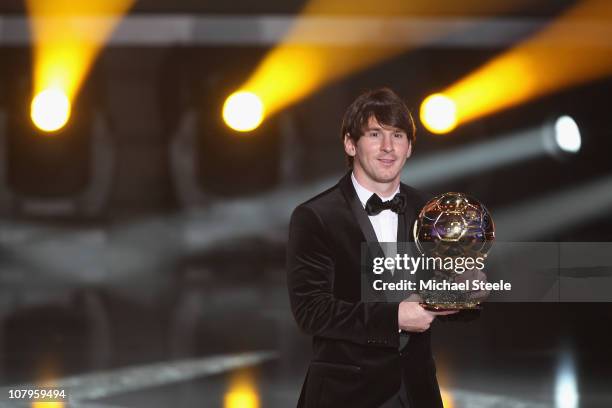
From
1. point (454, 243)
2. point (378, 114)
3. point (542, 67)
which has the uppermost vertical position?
point (542, 67)

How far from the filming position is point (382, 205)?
1564mm

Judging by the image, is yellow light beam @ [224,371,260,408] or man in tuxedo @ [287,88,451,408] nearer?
man in tuxedo @ [287,88,451,408]

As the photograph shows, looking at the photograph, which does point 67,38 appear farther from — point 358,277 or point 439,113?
point 358,277

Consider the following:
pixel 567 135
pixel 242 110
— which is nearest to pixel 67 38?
pixel 242 110

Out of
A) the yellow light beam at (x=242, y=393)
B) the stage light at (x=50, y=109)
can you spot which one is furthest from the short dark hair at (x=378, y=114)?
the stage light at (x=50, y=109)

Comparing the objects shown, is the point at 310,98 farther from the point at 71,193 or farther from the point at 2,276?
the point at 2,276

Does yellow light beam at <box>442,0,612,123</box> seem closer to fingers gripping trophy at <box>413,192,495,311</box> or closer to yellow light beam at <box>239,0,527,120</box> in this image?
yellow light beam at <box>239,0,527,120</box>

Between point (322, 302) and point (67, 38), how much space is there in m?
7.04

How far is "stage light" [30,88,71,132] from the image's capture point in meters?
8.31

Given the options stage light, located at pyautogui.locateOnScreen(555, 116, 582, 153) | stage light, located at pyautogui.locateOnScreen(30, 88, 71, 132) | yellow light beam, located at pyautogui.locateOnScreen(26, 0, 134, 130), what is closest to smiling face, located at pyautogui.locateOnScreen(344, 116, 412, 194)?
yellow light beam, located at pyautogui.locateOnScreen(26, 0, 134, 130)

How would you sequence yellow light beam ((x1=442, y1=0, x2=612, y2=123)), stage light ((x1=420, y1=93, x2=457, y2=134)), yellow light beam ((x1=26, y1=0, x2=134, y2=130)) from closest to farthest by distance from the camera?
yellow light beam ((x1=26, y1=0, x2=134, y2=130)) < yellow light beam ((x1=442, y1=0, x2=612, y2=123)) < stage light ((x1=420, y1=93, x2=457, y2=134))

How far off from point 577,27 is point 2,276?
21.6 ft

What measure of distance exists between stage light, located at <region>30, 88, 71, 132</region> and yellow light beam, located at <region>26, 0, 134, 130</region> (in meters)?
0.01

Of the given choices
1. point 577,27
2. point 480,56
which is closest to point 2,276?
point 480,56
